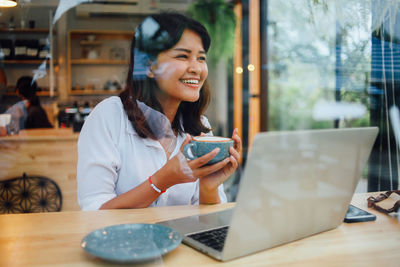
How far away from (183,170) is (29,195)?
2.25ft

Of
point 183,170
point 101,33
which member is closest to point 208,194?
point 183,170

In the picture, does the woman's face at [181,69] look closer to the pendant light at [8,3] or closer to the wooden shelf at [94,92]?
the wooden shelf at [94,92]

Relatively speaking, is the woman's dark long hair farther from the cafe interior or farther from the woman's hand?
the woman's hand

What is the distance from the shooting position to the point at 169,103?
1045 mm

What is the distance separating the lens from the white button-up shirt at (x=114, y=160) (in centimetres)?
94

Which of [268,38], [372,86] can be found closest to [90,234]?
[372,86]

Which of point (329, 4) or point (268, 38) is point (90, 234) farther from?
point (268, 38)

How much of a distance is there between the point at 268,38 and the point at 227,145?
1347 mm

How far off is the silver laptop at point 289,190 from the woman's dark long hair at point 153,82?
1.36 ft

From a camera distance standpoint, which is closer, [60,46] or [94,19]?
[60,46]

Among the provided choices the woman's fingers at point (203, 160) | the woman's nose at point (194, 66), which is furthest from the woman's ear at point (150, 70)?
the woman's fingers at point (203, 160)

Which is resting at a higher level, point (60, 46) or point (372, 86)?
point (60, 46)

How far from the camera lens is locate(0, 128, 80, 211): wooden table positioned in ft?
3.82

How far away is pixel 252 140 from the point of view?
0.52 meters
